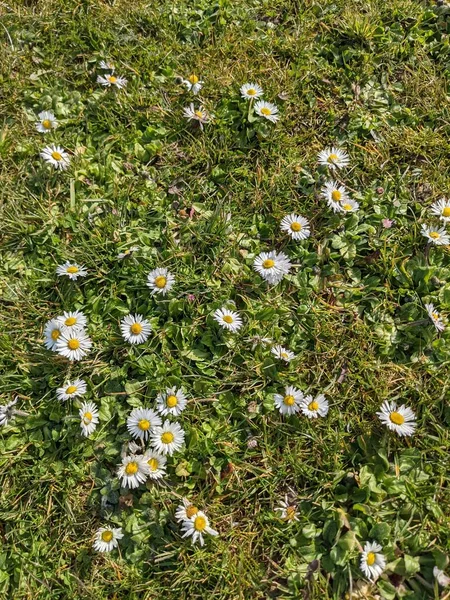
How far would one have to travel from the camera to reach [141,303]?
8.07ft

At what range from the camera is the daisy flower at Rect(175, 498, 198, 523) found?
81.1 inches

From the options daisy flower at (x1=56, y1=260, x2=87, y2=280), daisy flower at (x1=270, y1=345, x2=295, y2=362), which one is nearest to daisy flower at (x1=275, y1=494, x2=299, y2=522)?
daisy flower at (x1=270, y1=345, x2=295, y2=362)

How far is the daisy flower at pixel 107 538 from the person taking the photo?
2049 millimetres

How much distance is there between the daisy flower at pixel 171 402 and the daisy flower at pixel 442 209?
1542 millimetres

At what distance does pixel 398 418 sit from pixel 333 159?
4.46ft

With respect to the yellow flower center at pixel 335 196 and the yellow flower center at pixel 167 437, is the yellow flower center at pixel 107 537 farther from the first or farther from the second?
the yellow flower center at pixel 335 196

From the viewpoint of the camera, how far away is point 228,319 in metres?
2.38

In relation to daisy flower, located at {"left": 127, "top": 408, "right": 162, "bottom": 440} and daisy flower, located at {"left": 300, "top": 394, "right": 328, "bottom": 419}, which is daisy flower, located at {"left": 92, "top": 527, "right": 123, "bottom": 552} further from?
daisy flower, located at {"left": 300, "top": 394, "right": 328, "bottom": 419}

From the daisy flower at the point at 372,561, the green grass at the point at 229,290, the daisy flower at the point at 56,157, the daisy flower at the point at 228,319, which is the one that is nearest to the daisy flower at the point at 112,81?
the green grass at the point at 229,290

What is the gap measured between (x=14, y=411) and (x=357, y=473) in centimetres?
150

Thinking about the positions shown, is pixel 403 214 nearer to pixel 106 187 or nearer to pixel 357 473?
pixel 357 473

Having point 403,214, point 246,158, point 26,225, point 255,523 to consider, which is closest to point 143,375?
point 255,523

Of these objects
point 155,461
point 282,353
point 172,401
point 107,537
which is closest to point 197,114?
point 282,353

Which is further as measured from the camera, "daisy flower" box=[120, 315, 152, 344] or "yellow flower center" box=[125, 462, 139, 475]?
"daisy flower" box=[120, 315, 152, 344]
